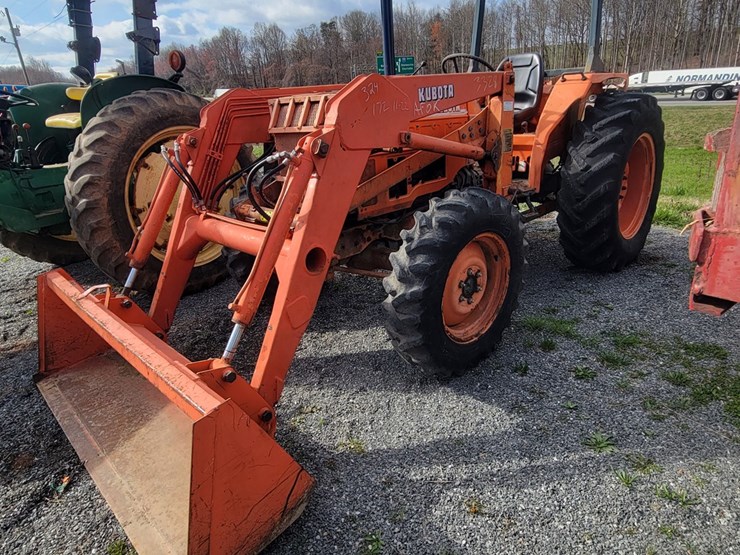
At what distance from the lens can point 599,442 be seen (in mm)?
2570

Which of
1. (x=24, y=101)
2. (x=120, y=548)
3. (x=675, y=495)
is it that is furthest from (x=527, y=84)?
(x=24, y=101)

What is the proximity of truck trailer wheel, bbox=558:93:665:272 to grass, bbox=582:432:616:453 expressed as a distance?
212 centimetres

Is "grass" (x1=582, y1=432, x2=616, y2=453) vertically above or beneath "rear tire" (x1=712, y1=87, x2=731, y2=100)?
above

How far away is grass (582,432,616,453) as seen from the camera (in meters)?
2.53

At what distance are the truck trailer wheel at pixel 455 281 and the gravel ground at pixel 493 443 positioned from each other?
278 mm

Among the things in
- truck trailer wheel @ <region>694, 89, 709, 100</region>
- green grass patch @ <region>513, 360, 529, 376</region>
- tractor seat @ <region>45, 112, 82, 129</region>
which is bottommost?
truck trailer wheel @ <region>694, 89, 709, 100</region>

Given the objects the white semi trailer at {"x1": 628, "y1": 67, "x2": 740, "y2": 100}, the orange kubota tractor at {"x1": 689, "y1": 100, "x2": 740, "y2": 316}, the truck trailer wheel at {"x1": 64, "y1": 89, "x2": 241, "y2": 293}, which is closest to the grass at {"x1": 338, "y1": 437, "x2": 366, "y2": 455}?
the orange kubota tractor at {"x1": 689, "y1": 100, "x2": 740, "y2": 316}

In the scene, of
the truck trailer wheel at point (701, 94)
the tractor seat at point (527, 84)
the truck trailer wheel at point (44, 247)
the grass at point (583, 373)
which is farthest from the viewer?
the truck trailer wheel at point (701, 94)

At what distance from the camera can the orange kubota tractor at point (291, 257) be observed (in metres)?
2.00

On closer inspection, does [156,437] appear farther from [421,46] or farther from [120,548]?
[421,46]

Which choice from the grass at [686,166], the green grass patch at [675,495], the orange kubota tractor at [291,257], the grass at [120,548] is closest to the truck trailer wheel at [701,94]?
the grass at [686,166]

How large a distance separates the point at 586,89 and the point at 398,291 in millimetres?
2858

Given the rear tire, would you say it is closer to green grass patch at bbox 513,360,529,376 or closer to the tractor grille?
green grass patch at bbox 513,360,529,376

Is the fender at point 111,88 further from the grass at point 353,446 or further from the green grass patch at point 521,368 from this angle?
the green grass patch at point 521,368
